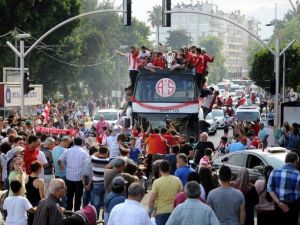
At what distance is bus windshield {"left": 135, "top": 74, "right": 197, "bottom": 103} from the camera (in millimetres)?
30688

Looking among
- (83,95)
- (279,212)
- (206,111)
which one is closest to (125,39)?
(83,95)

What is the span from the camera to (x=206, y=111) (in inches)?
1284

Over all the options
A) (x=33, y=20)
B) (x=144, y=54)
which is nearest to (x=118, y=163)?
(x=144, y=54)

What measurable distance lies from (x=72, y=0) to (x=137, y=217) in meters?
54.6

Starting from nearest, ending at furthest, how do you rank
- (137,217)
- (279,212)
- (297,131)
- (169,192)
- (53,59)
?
(137,217) < (169,192) < (279,212) < (297,131) < (53,59)

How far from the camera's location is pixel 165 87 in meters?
30.7

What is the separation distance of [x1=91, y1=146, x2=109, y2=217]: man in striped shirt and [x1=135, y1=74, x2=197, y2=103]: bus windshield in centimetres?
1382

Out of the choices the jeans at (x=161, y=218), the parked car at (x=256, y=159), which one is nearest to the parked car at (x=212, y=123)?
the parked car at (x=256, y=159)

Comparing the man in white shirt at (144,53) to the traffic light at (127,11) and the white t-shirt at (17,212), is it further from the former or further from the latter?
the white t-shirt at (17,212)

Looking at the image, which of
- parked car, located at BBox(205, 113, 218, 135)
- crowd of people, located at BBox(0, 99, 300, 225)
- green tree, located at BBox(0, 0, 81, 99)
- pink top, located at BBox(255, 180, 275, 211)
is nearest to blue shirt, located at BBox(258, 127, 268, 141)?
crowd of people, located at BBox(0, 99, 300, 225)

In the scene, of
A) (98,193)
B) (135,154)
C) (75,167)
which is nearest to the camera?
(98,193)

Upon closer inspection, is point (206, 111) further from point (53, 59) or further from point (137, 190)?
point (53, 59)

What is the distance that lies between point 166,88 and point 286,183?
16.9m

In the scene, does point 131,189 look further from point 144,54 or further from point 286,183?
point 144,54
